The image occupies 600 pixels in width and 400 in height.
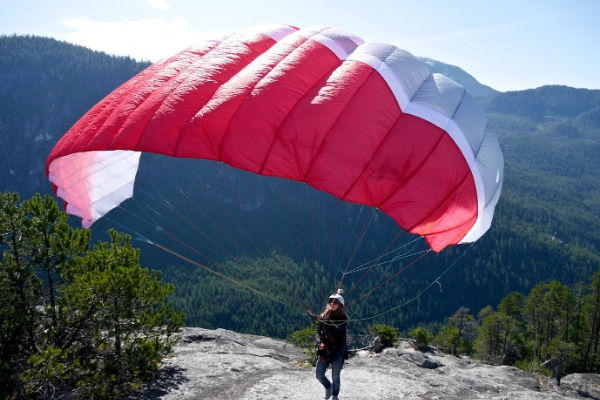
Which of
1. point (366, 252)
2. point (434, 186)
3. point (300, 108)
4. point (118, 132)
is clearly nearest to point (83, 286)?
point (118, 132)

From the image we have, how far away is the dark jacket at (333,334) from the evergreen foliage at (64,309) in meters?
5.24

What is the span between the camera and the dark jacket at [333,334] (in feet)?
27.9

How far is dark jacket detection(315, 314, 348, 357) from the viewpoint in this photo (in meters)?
8.50

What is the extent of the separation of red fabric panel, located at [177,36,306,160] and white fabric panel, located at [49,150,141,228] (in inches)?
168

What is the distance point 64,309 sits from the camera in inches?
424

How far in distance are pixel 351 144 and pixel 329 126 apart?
0.64 m

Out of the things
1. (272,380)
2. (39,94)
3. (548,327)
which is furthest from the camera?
(39,94)

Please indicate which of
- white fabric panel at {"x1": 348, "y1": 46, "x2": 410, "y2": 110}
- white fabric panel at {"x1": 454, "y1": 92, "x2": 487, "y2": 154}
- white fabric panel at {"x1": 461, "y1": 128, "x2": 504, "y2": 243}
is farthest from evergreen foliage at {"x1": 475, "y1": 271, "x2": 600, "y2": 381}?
white fabric panel at {"x1": 348, "y1": 46, "x2": 410, "y2": 110}

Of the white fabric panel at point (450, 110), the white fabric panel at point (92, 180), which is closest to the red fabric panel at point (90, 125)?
the white fabric panel at point (92, 180)

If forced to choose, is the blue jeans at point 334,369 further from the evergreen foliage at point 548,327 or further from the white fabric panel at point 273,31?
the evergreen foliage at point 548,327

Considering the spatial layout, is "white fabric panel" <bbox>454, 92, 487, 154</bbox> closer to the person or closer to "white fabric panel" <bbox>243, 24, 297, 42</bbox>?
the person

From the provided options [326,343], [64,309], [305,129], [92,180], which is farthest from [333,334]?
[92,180]

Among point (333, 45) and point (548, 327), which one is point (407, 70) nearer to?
point (333, 45)

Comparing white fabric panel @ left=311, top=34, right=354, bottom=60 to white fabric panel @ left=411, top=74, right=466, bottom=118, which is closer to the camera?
white fabric panel @ left=411, top=74, right=466, bottom=118
